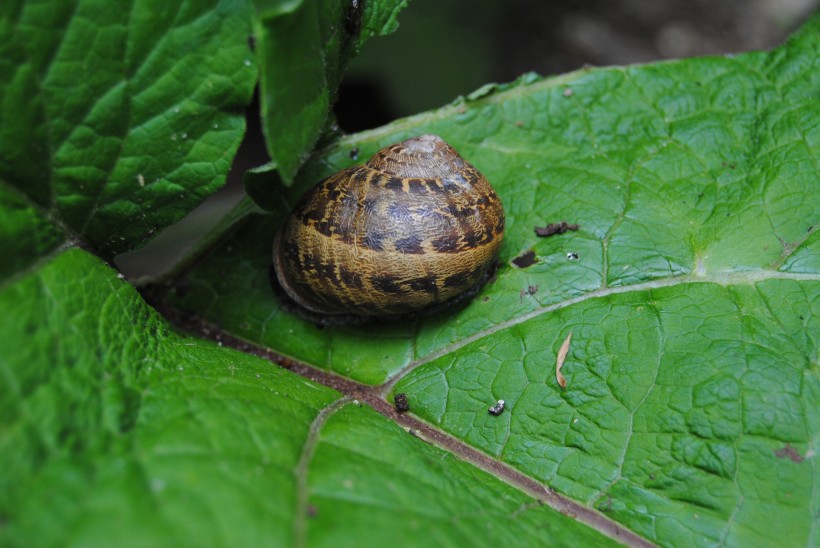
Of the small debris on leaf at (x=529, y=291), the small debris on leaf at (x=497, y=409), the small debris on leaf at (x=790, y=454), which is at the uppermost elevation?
the small debris on leaf at (x=529, y=291)

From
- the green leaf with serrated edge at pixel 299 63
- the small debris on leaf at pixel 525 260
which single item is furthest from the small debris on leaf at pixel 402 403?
the green leaf with serrated edge at pixel 299 63

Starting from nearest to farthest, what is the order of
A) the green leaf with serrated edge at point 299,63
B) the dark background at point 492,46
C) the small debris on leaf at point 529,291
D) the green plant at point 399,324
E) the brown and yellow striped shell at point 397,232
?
the green plant at point 399,324
the green leaf with serrated edge at point 299,63
the brown and yellow striped shell at point 397,232
the small debris on leaf at point 529,291
the dark background at point 492,46

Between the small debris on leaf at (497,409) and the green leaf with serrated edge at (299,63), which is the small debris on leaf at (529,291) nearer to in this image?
the small debris on leaf at (497,409)

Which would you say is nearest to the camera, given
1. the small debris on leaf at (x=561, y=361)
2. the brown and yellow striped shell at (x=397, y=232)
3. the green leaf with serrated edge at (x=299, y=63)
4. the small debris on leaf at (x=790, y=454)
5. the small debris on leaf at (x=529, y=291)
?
the green leaf with serrated edge at (x=299, y=63)

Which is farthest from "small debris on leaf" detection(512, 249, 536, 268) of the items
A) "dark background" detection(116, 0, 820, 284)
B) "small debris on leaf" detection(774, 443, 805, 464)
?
"dark background" detection(116, 0, 820, 284)

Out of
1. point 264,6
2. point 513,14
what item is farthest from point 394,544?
point 513,14

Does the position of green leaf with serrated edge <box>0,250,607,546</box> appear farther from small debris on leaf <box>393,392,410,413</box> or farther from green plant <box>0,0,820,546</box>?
small debris on leaf <box>393,392,410,413</box>
